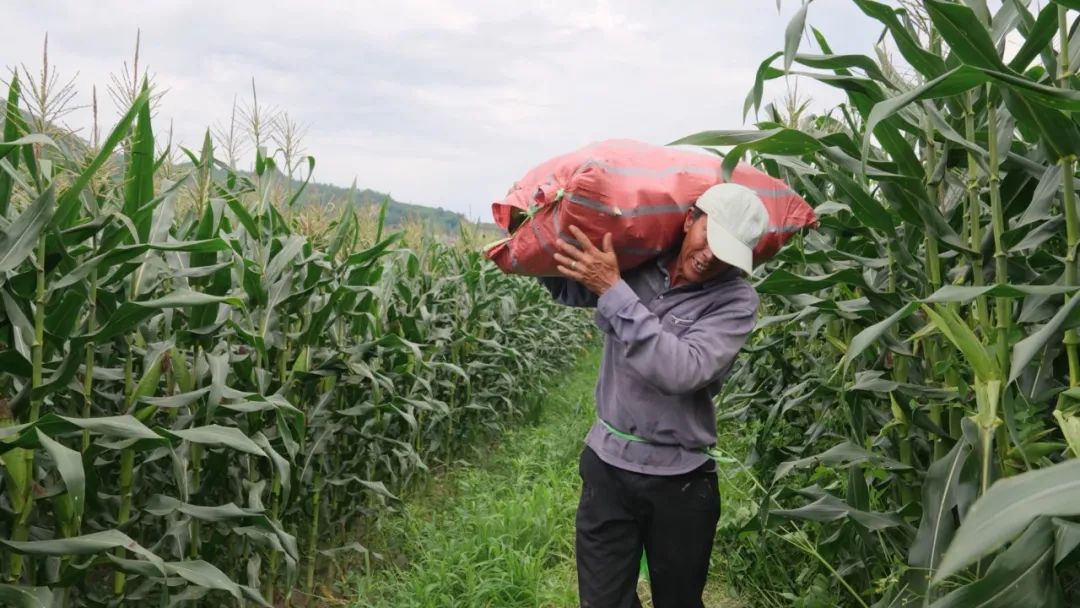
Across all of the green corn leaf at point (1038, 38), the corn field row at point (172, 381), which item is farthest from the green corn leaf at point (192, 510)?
the green corn leaf at point (1038, 38)

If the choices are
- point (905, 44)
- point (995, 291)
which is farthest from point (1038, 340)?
point (905, 44)

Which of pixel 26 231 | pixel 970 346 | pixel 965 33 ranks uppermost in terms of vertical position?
pixel 965 33

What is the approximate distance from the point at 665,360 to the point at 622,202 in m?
0.46

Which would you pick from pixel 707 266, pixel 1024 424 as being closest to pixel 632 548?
pixel 707 266

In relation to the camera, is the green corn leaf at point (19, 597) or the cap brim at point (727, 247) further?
the cap brim at point (727, 247)

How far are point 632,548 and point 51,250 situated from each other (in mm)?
1876

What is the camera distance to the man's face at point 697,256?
232 centimetres

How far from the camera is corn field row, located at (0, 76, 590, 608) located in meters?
2.18

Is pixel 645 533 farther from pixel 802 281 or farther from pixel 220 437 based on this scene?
pixel 220 437

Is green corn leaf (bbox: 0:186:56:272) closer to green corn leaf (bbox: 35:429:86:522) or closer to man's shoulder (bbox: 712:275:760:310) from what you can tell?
green corn leaf (bbox: 35:429:86:522)

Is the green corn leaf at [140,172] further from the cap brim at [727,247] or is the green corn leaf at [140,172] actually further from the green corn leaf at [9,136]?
the cap brim at [727,247]

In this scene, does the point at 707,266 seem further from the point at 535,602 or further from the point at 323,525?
the point at 323,525

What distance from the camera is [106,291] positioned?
2.44 metres

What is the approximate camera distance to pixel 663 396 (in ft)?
8.09
